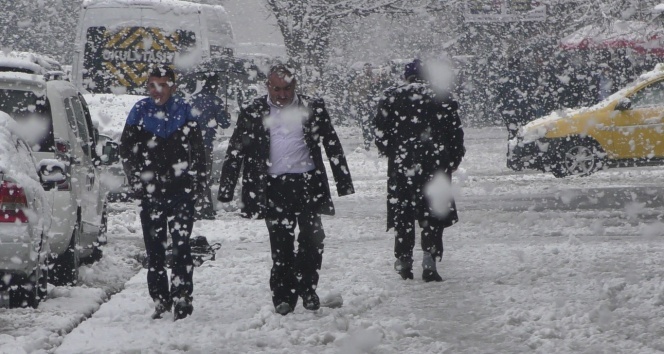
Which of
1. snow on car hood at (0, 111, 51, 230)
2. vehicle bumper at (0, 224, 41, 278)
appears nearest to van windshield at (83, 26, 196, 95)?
snow on car hood at (0, 111, 51, 230)

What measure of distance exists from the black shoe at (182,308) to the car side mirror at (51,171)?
1170 millimetres

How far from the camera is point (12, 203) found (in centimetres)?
731

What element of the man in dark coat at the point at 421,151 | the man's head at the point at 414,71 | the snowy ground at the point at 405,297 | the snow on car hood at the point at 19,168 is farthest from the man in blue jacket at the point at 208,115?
the snow on car hood at the point at 19,168

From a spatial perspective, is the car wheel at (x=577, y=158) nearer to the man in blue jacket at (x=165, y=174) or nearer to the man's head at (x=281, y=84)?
the man's head at (x=281, y=84)

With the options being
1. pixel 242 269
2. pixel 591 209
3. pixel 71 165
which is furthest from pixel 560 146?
pixel 71 165

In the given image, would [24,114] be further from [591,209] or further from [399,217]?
[591,209]

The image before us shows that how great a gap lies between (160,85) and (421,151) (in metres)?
2.25

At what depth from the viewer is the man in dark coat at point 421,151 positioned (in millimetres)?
8945

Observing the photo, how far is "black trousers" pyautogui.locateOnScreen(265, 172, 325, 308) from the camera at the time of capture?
778 cm

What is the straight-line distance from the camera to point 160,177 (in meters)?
7.63

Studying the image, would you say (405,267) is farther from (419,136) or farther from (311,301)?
(311,301)

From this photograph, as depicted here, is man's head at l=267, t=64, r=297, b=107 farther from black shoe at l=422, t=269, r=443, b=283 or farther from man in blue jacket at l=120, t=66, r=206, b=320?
black shoe at l=422, t=269, r=443, b=283

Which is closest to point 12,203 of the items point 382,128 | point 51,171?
point 51,171

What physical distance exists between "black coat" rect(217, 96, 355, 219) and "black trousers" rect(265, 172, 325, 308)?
0.07 metres
